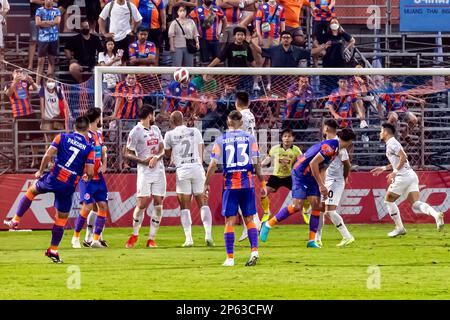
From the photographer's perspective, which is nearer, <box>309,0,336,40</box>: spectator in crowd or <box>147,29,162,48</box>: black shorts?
<box>147,29,162,48</box>: black shorts

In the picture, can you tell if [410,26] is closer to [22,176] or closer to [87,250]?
[22,176]

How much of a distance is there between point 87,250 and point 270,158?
220 inches

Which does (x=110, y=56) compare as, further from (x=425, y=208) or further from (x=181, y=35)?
(x=425, y=208)

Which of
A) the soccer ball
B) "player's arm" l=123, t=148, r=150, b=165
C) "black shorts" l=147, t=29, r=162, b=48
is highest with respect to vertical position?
"black shorts" l=147, t=29, r=162, b=48

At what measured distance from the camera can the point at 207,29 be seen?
1203 inches

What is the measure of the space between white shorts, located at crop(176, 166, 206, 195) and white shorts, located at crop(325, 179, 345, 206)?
2.29 m

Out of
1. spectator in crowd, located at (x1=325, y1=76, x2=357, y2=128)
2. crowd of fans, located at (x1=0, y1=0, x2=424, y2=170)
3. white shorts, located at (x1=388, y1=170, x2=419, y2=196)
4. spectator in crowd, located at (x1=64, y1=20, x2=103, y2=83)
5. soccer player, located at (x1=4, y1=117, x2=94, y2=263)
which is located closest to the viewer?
soccer player, located at (x1=4, y1=117, x2=94, y2=263)

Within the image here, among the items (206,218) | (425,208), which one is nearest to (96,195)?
(206,218)

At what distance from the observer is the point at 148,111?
72.0 feet

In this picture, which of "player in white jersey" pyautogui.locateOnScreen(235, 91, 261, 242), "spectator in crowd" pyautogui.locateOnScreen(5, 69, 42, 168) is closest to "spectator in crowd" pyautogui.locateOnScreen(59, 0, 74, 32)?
"spectator in crowd" pyautogui.locateOnScreen(5, 69, 42, 168)

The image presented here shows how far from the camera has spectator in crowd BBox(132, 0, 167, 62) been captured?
99.7 ft

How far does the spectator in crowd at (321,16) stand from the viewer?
31672 mm

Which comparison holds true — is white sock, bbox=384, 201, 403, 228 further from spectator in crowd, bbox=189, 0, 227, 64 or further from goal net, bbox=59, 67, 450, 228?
spectator in crowd, bbox=189, 0, 227, 64

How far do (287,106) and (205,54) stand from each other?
2.87 meters
